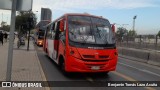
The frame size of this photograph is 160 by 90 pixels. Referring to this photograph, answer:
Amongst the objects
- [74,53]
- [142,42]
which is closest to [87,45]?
[74,53]

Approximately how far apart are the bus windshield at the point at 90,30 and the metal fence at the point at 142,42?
2032 centimetres

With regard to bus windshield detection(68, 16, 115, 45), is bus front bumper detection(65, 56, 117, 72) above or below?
below

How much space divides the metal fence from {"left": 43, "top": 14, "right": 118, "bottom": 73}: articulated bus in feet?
66.6

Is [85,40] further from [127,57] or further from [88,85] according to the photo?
[127,57]

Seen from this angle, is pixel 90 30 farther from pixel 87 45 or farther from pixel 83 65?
pixel 83 65

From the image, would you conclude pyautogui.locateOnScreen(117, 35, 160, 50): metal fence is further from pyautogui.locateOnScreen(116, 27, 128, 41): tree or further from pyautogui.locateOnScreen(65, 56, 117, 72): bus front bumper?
pyautogui.locateOnScreen(65, 56, 117, 72): bus front bumper

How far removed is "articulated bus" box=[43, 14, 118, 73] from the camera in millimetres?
12539

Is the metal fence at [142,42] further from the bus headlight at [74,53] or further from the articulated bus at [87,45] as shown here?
the bus headlight at [74,53]

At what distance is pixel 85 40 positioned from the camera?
1307cm

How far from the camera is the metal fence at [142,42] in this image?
3356 centimetres

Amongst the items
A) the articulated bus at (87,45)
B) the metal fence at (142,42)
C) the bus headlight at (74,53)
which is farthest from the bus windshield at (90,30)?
the metal fence at (142,42)

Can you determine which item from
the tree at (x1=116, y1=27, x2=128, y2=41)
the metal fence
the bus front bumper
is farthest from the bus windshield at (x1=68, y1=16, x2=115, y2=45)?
the tree at (x1=116, y1=27, x2=128, y2=41)

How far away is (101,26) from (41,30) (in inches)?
1443

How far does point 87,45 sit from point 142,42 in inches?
986
